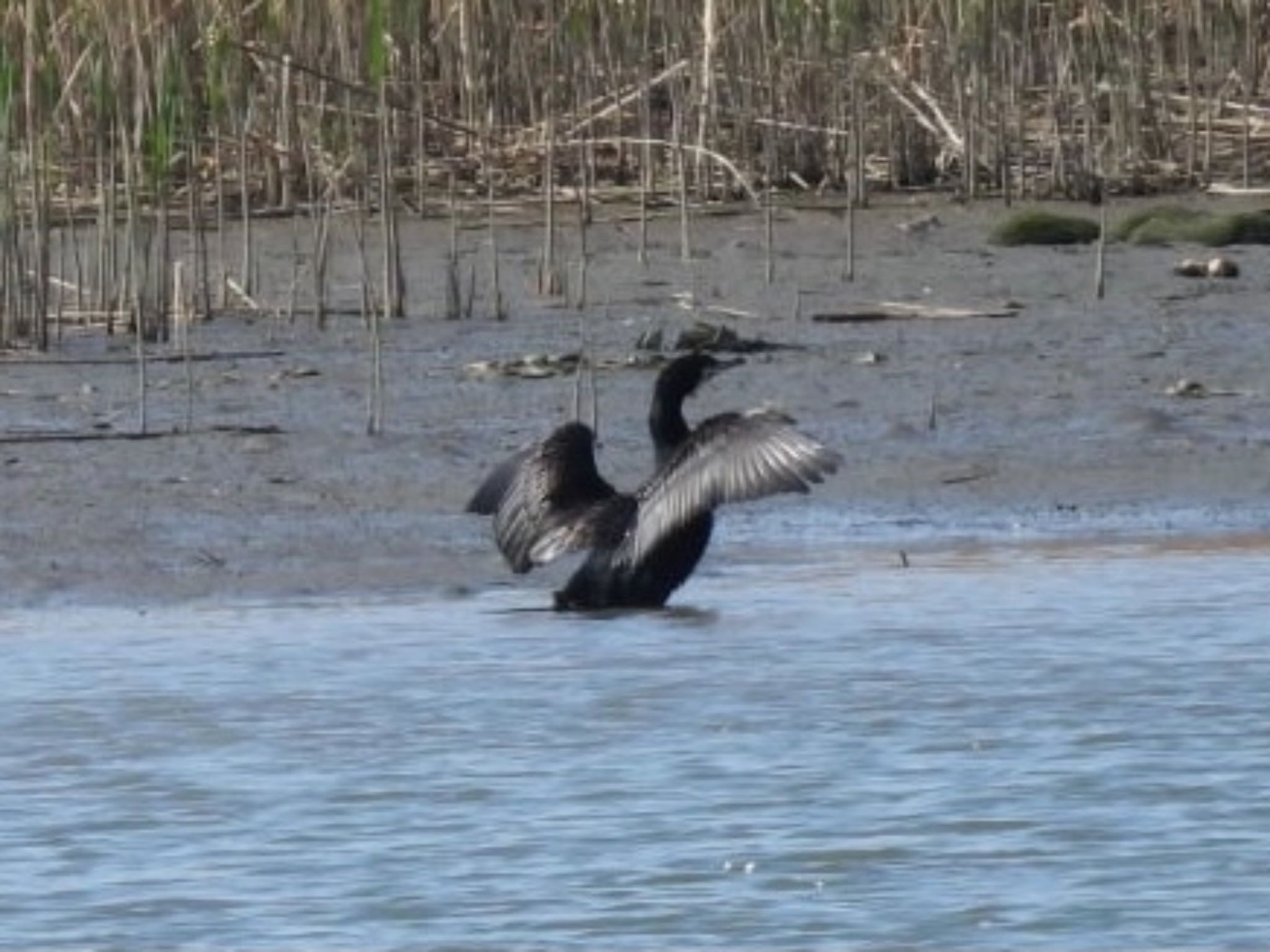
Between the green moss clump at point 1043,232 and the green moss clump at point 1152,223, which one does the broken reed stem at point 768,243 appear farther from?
the green moss clump at point 1152,223

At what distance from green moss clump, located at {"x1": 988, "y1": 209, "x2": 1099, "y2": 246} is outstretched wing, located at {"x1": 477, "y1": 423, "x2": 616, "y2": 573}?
5.01m

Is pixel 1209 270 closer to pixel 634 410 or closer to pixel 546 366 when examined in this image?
pixel 546 366

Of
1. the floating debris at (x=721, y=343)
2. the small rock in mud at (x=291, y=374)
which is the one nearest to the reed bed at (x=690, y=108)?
the floating debris at (x=721, y=343)

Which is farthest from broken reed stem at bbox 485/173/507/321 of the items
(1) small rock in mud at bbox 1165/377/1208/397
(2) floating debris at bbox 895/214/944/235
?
(1) small rock in mud at bbox 1165/377/1208/397

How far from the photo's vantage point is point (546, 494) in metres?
8.62

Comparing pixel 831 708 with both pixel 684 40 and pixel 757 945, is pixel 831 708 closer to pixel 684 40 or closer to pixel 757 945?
pixel 757 945

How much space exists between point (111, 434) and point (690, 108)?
4.69 meters

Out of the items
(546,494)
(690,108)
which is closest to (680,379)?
(546,494)

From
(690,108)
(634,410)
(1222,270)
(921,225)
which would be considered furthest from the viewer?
(690,108)

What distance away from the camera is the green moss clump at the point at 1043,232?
44.1 ft

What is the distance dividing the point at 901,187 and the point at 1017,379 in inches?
149

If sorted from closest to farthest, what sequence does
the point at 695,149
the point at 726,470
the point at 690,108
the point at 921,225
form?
the point at 726,470
the point at 921,225
the point at 695,149
the point at 690,108

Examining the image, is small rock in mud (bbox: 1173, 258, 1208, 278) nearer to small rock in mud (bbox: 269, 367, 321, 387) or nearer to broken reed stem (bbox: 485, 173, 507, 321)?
broken reed stem (bbox: 485, 173, 507, 321)

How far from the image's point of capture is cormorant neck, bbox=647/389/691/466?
Result: 870 centimetres
